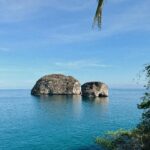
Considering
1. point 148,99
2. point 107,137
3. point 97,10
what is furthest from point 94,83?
point 97,10

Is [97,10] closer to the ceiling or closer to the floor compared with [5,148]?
closer to the ceiling

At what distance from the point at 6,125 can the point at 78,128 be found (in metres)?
20.5

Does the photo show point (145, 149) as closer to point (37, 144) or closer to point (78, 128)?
point (37, 144)

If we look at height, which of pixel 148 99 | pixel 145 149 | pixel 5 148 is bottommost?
pixel 5 148

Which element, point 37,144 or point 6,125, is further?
point 6,125

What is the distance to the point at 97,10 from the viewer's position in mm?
10734

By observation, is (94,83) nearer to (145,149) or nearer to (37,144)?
(37,144)

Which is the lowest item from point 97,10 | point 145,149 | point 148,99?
point 145,149

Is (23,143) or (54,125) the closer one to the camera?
(23,143)

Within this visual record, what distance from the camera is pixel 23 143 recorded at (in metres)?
56.1

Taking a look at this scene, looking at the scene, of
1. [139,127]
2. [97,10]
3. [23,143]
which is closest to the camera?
[97,10]

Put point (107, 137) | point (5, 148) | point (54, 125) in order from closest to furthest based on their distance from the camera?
1. point (107, 137)
2. point (5, 148)
3. point (54, 125)

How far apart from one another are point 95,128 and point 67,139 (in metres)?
16.1

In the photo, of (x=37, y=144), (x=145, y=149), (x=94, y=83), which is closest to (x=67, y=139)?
(x=37, y=144)
